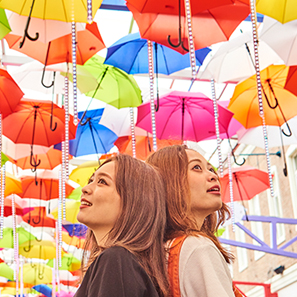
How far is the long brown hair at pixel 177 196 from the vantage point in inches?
86.4

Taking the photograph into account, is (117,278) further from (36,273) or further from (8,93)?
(36,273)

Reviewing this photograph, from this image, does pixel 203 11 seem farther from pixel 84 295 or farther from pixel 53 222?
pixel 53 222

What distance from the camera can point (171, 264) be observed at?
1962 mm

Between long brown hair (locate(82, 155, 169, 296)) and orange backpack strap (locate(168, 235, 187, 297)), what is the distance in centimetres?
3

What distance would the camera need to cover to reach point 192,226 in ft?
7.25

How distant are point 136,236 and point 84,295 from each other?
28 centimetres

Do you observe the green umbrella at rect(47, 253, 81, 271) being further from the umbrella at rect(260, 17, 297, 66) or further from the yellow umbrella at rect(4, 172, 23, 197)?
the umbrella at rect(260, 17, 297, 66)

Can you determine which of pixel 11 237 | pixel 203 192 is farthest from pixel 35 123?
pixel 203 192

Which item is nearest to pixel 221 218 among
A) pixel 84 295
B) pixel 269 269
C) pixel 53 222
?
pixel 84 295

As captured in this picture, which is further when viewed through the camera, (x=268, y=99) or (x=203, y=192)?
(x=268, y=99)

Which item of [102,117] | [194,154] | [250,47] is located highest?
[250,47]

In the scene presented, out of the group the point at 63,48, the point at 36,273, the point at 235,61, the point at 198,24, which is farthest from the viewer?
the point at 36,273

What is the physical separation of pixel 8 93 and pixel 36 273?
536 inches

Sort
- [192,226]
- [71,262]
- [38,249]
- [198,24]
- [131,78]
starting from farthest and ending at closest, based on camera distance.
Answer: [71,262] < [38,249] < [131,78] < [198,24] < [192,226]
